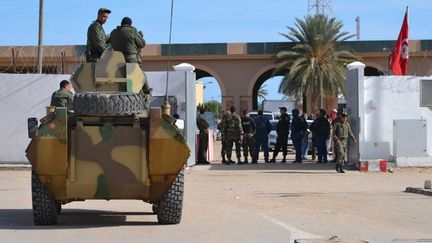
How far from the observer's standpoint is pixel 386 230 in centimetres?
1093

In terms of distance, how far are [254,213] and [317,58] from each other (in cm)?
3543

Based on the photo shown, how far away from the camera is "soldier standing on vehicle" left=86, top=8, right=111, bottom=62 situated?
11741 mm

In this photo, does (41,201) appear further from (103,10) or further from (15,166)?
(15,166)

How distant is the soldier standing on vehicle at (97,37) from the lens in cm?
1174

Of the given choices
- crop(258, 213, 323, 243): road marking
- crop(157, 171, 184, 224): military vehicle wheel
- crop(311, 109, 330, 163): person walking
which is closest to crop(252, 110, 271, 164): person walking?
crop(311, 109, 330, 163): person walking

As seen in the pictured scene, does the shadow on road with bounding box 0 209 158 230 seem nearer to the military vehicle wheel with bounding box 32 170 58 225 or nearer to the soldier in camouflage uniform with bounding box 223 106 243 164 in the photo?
the military vehicle wheel with bounding box 32 170 58 225

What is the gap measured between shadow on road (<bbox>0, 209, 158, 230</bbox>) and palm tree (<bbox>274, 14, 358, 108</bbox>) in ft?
112

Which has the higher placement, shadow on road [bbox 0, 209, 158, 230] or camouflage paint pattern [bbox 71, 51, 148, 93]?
camouflage paint pattern [bbox 71, 51, 148, 93]

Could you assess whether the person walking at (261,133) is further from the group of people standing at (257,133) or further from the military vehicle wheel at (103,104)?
the military vehicle wheel at (103,104)

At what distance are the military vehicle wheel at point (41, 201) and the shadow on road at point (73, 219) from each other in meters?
0.18

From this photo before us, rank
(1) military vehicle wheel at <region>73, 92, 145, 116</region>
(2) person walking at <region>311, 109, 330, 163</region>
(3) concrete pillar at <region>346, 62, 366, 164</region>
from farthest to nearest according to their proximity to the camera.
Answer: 1. (2) person walking at <region>311, 109, 330, 163</region>
2. (3) concrete pillar at <region>346, 62, 366, 164</region>
3. (1) military vehicle wheel at <region>73, 92, 145, 116</region>

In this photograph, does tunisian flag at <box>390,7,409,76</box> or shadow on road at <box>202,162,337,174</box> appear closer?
shadow on road at <box>202,162,337,174</box>

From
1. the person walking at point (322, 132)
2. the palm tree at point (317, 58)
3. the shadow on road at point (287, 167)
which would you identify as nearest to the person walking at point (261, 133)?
the shadow on road at point (287, 167)

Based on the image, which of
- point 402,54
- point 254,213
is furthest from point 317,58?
point 254,213
